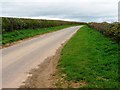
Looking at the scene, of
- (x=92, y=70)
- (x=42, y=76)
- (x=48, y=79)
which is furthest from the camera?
(x=92, y=70)

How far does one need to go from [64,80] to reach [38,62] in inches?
190

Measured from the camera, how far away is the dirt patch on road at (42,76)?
1085cm

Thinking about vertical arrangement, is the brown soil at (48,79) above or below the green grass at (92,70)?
below

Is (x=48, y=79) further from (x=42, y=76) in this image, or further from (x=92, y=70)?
(x=92, y=70)

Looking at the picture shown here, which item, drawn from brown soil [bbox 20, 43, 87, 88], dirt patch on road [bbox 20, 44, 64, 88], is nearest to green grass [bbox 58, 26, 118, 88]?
brown soil [bbox 20, 43, 87, 88]

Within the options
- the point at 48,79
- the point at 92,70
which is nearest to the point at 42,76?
the point at 48,79

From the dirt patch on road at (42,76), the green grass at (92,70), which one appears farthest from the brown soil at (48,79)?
the green grass at (92,70)

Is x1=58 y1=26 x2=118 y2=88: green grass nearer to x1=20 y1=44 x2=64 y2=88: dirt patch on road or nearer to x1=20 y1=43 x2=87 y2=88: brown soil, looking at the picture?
x1=20 y1=43 x2=87 y2=88: brown soil

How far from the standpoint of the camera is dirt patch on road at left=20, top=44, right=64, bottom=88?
35.6 feet

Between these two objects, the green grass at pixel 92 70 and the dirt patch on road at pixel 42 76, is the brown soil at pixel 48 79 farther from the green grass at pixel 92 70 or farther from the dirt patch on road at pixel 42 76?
the green grass at pixel 92 70

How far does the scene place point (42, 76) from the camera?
1242cm

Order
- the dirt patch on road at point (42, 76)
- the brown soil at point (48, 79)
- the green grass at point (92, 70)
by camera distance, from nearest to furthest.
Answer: the green grass at point (92, 70) < the brown soil at point (48, 79) < the dirt patch on road at point (42, 76)

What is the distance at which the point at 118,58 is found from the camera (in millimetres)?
14961

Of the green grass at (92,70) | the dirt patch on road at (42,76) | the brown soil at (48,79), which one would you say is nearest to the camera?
the green grass at (92,70)
